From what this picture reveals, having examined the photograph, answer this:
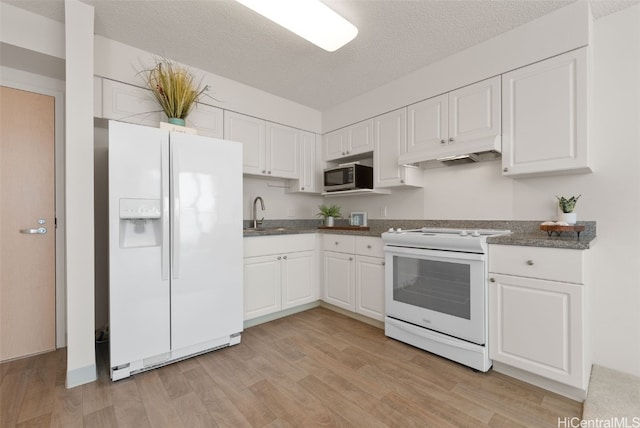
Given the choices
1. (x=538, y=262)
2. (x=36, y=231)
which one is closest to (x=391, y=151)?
(x=538, y=262)

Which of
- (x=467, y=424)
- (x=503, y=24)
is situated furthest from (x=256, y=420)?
(x=503, y=24)

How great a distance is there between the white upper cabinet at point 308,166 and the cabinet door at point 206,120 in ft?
3.37

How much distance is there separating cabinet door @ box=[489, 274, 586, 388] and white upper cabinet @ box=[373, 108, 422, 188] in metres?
1.28

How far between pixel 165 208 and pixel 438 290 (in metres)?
2.07

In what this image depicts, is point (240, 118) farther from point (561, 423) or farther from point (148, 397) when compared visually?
point (561, 423)

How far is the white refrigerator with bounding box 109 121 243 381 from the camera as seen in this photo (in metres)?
1.85

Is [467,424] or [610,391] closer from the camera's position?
[467,424]

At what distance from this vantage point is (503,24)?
2055mm

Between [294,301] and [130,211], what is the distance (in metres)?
1.76

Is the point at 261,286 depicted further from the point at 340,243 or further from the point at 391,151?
the point at 391,151

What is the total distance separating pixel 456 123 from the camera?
2.39 metres

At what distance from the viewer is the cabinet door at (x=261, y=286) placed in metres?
2.65

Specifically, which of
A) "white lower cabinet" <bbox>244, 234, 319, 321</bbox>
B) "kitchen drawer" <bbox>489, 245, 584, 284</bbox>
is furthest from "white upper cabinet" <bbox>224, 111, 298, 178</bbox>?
"kitchen drawer" <bbox>489, 245, 584, 284</bbox>

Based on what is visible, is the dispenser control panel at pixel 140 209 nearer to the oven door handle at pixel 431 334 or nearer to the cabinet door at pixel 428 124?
the oven door handle at pixel 431 334
